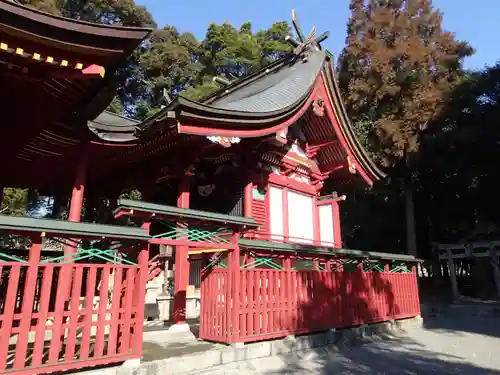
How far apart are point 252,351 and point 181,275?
293 cm

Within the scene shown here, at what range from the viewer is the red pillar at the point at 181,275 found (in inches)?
347

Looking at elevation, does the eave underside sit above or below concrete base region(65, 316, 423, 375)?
above

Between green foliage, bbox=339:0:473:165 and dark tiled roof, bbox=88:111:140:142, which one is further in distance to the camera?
green foliage, bbox=339:0:473:165

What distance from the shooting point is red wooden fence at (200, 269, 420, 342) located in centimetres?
693

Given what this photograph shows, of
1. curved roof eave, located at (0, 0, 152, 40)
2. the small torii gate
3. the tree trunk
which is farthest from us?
the tree trunk

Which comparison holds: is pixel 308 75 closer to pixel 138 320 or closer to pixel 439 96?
pixel 138 320

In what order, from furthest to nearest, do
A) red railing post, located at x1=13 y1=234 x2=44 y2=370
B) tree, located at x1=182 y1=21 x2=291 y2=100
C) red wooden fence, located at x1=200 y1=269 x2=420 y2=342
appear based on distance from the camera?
tree, located at x1=182 y1=21 x2=291 y2=100 < red wooden fence, located at x1=200 y1=269 x2=420 y2=342 < red railing post, located at x1=13 y1=234 x2=44 y2=370

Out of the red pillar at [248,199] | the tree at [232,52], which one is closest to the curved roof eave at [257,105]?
the red pillar at [248,199]

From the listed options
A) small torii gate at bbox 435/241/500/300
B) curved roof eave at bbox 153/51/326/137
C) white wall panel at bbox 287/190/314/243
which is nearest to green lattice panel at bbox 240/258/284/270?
curved roof eave at bbox 153/51/326/137

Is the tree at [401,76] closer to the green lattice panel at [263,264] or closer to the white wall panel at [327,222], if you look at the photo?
the white wall panel at [327,222]

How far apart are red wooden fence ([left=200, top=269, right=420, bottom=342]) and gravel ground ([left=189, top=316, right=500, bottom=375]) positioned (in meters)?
0.53

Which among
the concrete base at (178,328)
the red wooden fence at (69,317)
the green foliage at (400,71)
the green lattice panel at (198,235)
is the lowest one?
the concrete base at (178,328)

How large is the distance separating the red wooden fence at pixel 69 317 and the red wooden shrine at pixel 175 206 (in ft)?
0.06

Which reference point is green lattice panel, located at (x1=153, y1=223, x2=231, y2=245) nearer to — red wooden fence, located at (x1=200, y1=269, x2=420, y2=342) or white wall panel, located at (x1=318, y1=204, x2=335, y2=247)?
red wooden fence, located at (x1=200, y1=269, x2=420, y2=342)
